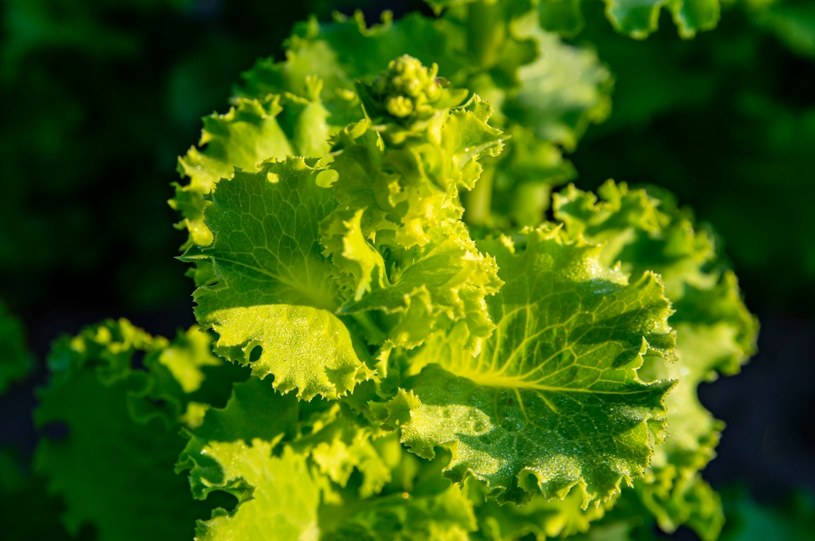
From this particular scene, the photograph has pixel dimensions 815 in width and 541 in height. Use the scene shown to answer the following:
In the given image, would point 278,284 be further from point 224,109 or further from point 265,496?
point 224,109

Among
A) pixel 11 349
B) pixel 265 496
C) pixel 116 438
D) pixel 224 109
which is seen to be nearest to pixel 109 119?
pixel 224 109

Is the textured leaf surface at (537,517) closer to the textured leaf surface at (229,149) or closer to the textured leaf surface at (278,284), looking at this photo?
the textured leaf surface at (278,284)

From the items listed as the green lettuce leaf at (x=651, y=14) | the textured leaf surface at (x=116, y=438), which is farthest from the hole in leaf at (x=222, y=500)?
the green lettuce leaf at (x=651, y=14)

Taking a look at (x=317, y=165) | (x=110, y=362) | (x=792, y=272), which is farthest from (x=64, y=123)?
Answer: (x=792, y=272)

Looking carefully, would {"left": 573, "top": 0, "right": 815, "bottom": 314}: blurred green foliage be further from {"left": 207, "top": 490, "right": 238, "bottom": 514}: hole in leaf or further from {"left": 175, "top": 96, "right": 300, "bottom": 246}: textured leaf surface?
{"left": 207, "top": 490, "right": 238, "bottom": 514}: hole in leaf

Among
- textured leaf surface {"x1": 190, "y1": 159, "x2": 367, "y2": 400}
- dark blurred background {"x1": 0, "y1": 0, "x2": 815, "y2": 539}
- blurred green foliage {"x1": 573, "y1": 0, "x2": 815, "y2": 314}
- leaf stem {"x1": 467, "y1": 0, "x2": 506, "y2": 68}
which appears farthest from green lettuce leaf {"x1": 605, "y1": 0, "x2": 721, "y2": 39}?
blurred green foliage {"x1": 573, "y1": 0, "x2": 815, "y2": 314}

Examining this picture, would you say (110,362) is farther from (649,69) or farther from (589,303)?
(649,69)
